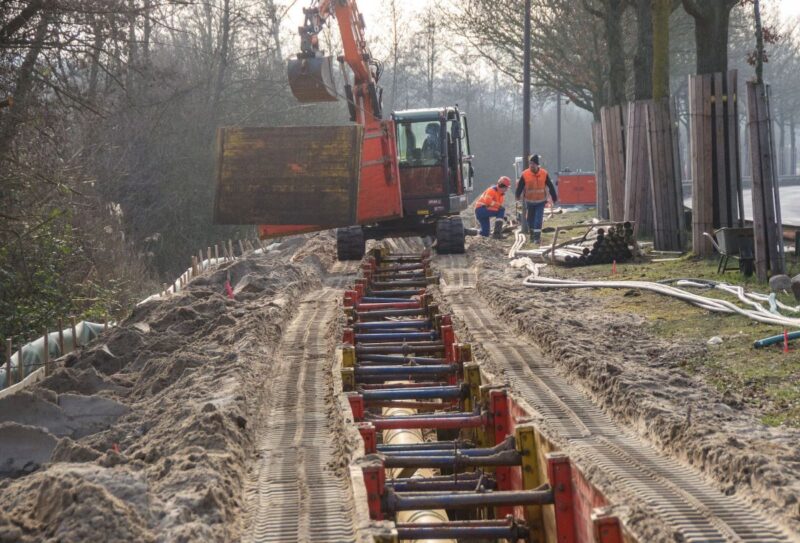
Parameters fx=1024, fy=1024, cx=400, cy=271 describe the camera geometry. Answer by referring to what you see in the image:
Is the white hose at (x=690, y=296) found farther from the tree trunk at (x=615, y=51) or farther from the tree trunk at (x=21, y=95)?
the tree trunk at (x=615, y=51)

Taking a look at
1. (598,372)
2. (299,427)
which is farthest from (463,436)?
(299,427)

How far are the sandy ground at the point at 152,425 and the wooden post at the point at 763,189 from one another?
6250mm

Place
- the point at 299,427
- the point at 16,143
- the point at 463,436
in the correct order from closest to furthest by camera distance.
Result: the point at 299,427, the point at 463,436, the point at 16,143

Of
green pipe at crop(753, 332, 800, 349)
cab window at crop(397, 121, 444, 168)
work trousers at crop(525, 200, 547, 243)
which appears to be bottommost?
green pipe at crop(753, 332, 800, 349)

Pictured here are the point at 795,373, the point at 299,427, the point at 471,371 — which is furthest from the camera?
the point at 471,371

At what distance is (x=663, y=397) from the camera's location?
8.09 m

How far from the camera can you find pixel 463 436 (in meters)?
9.99

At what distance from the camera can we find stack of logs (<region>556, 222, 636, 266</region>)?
59.5ft

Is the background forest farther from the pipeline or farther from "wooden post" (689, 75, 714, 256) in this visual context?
the pipeline

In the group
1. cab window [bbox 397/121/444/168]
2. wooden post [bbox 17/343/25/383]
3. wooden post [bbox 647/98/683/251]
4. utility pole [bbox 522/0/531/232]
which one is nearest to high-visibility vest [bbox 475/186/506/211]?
utility pole [bbox 522/0/531/232]

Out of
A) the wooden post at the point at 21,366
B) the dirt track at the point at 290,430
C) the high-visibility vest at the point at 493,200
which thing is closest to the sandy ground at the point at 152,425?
the dirt track at the point at 290,430

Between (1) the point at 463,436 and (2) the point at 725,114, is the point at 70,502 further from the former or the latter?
(2) the point at 725,114

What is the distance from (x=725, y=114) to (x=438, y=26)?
A: 23.7 m

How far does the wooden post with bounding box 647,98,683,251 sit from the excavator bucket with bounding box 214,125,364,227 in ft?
18.0
